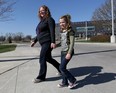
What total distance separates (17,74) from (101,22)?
54.0 metres

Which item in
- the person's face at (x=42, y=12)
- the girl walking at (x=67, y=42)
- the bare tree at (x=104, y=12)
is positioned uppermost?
the bare tree at (x=104, y=12)

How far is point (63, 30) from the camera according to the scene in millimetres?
6348

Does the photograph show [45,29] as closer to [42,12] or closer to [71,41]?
[42,12]

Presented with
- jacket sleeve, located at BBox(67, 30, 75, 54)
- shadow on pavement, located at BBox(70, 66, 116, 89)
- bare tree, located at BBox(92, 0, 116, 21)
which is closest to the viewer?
jacket sleeve, located at BBox(67, 30, 75, 54)

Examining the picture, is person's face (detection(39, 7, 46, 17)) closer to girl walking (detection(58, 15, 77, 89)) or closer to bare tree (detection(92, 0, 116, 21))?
girl walking (detection(58, 15, 77, 89))

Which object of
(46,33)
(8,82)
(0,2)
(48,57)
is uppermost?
(0,2)

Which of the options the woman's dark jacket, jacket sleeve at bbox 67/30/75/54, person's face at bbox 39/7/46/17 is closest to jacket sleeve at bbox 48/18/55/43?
the woman's dark jacket

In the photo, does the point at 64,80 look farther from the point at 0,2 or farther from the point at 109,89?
the point at 0,2

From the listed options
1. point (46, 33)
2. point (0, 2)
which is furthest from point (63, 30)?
point (0, 2)

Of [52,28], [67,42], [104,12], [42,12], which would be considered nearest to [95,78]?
[67,42]

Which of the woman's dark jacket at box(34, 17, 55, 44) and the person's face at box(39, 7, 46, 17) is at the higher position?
the person's face at box(39, 7, 46, 17)

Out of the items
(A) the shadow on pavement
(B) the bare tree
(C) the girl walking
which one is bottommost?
(A) the shadow on pavement

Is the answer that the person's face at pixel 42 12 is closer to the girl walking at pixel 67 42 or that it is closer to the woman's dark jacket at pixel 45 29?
the woman's dark jacket at pixel 45 29

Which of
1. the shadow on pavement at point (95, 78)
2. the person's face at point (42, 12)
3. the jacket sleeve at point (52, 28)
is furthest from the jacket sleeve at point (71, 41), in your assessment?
the person's face at point (42, 12)
